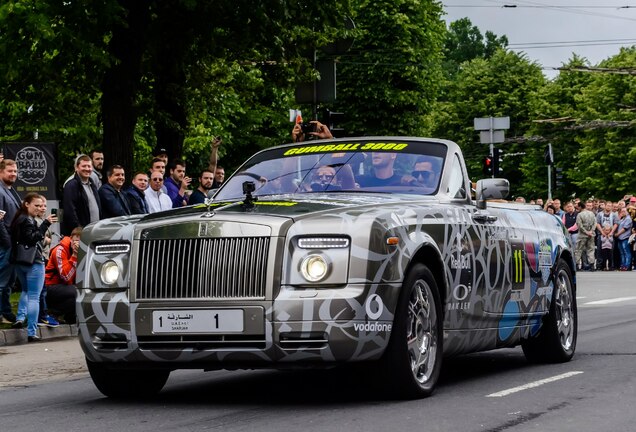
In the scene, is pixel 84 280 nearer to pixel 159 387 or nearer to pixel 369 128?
pixel 159 387

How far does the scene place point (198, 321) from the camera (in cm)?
849

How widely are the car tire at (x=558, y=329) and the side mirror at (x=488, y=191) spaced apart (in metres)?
1.73

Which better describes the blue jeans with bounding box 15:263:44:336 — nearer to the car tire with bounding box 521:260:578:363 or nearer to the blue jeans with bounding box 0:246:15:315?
the blue jeans with bounding box 0:246:15:315

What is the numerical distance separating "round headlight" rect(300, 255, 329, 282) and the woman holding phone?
25.0 feet

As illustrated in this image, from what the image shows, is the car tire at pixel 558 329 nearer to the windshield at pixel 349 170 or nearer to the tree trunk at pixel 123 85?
the windshield at pixel 349 170

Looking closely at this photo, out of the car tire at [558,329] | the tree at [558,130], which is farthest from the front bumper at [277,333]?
the tree at [558,130]

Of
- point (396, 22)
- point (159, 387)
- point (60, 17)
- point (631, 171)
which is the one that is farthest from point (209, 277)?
point (631, 171)

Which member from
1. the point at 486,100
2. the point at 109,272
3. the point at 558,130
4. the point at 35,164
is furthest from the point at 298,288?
the point at 486,100

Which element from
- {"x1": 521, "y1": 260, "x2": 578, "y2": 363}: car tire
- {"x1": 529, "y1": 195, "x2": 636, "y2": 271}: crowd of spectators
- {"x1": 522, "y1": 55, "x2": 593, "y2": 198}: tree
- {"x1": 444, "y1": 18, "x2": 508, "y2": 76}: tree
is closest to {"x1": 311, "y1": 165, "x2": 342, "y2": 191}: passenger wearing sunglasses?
{"x1": 521, "y1": 260, "x2": 578, "y2": 363}: car tire

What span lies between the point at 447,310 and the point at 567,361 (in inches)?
121

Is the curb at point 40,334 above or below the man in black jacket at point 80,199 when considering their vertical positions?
below

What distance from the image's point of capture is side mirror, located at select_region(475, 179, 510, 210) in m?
10.5

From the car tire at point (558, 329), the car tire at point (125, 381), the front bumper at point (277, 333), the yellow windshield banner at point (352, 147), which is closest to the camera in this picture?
the front bumper at point (277, 333)

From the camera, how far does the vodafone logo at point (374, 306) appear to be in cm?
837
